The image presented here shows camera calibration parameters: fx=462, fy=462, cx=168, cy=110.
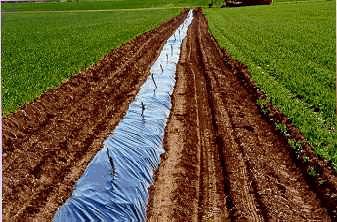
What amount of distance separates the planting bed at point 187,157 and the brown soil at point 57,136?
0.09 feet

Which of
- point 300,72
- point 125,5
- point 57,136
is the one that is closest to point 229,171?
point 57,136

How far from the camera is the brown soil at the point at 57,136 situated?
988cm

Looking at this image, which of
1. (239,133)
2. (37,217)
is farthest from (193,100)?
(37,217)

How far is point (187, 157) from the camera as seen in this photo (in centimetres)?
1195

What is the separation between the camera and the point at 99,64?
79.4 ft

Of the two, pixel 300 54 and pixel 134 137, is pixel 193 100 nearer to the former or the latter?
pixel 134 137

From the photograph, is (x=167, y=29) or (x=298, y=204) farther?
(x=167, y=29)

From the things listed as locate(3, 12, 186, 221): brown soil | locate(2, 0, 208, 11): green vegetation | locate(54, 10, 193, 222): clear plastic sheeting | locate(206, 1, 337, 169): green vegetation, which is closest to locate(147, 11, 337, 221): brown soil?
locate(54, 10, 193, 222): clear plastic sheeting

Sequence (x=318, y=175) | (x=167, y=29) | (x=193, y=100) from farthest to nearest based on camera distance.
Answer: (x=167, y=29) → (x=193, y=100) → (x=318, y=175)

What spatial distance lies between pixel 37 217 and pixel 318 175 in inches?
242

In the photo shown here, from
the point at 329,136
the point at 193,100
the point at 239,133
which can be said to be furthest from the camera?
the point at 193,100

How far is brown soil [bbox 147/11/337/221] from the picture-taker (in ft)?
30.5

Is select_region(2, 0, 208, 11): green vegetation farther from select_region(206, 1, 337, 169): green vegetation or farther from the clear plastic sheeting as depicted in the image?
the clear plastic sheeting

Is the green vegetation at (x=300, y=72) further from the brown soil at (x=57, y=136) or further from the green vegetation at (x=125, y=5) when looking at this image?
the green vegetation at (x=125, y=5)
